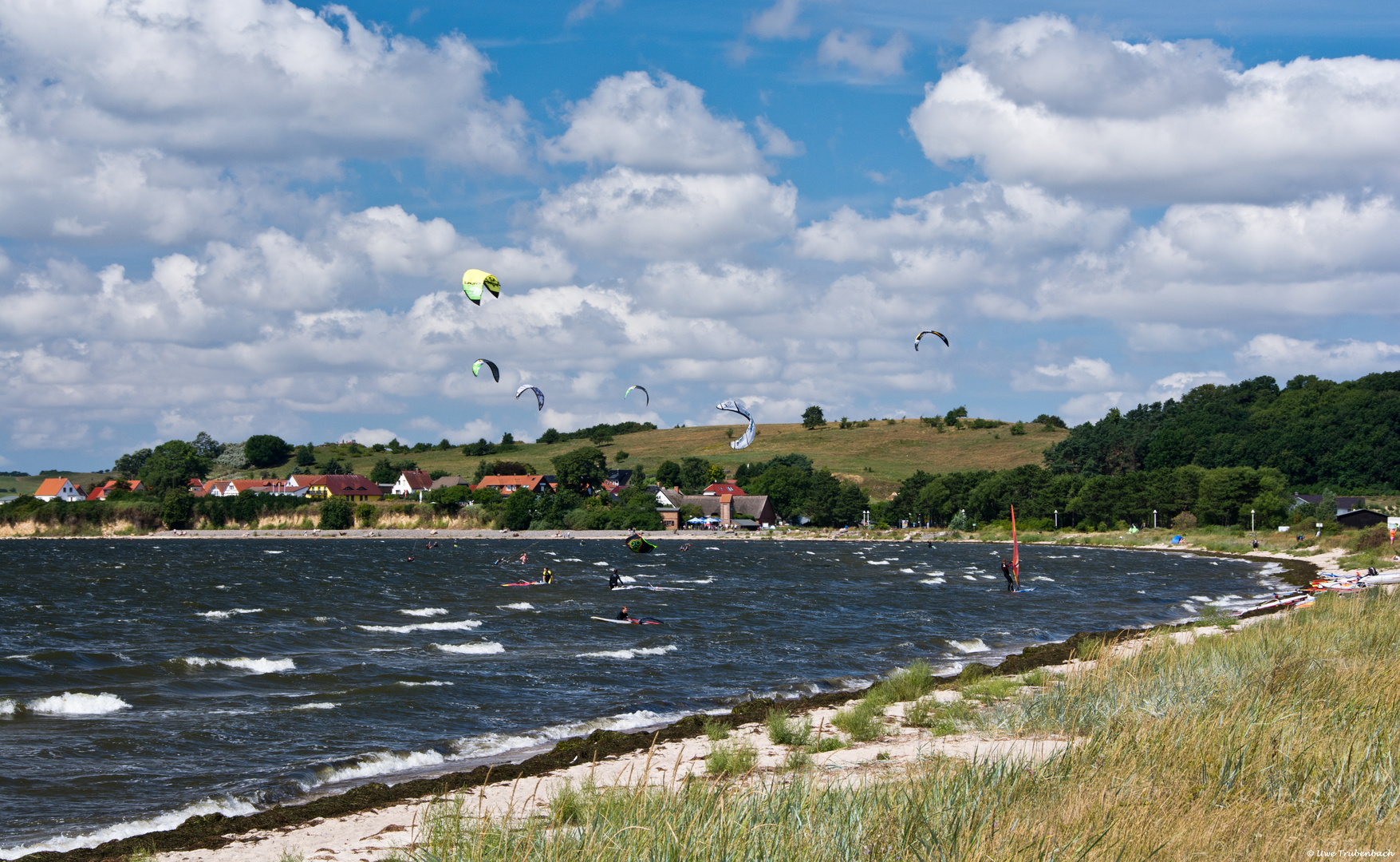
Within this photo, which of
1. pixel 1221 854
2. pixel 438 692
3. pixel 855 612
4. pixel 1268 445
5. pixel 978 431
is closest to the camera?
pixel 1221 854

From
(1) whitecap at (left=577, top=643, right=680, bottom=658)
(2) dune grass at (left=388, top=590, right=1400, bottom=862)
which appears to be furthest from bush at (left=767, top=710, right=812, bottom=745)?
(1) whitecap at (left=577, top=643, right=680, bottom=658)

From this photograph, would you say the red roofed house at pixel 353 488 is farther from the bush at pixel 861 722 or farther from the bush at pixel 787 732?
the bush at pixel 787 732

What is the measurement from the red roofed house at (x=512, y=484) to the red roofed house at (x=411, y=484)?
1079cm

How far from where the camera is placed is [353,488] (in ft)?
516

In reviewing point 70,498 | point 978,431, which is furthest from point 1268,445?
point 70,498

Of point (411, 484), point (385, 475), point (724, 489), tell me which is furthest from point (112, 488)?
point (724, 489)

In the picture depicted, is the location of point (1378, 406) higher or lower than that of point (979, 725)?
higher

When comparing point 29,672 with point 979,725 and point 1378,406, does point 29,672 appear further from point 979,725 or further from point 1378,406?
point 1378,406

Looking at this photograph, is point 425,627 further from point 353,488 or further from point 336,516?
point 353,488

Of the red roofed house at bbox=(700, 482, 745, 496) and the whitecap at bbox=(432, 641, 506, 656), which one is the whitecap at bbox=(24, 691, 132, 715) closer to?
the whitecap at bbox=(432, 641, 506, 656)

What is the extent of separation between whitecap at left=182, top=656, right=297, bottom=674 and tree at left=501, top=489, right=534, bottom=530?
366 ft

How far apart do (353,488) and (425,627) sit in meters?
129

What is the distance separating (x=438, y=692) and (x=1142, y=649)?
45.5 feet

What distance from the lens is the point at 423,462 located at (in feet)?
623
